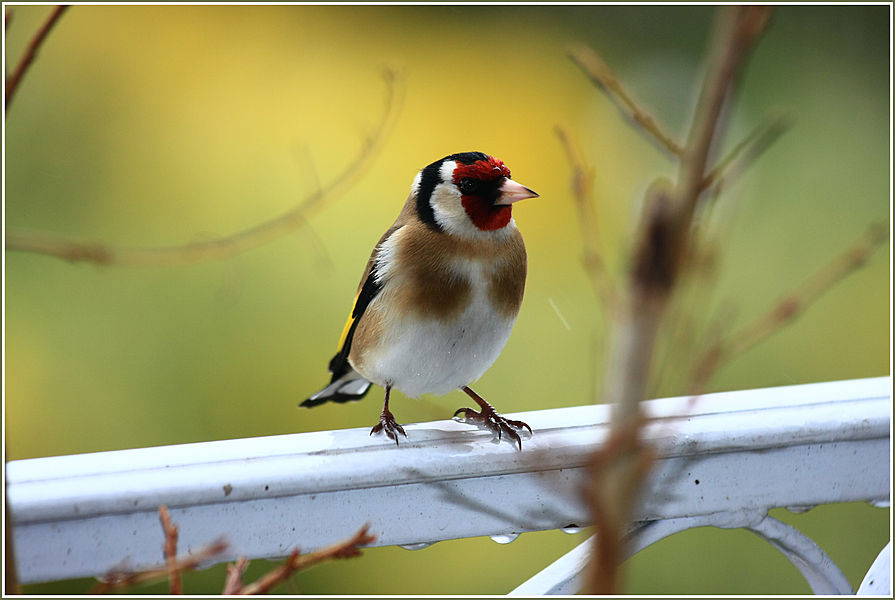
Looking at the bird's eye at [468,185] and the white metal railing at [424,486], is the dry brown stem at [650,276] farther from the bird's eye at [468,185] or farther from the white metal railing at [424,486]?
the bird's eye at [468,185]

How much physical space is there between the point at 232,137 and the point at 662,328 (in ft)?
6.60

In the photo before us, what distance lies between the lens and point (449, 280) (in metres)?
1.13

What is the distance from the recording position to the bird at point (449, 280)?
3.72ft

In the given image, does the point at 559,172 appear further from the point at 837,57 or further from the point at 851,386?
the point at 851,386

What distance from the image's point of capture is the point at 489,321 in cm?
116

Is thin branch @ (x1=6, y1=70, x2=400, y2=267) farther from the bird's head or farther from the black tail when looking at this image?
the black tail

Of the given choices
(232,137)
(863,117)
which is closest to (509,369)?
(232,137)

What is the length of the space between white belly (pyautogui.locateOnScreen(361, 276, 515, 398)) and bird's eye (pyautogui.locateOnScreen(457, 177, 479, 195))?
0.12m

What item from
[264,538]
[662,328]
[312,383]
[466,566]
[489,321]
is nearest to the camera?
[662,328]

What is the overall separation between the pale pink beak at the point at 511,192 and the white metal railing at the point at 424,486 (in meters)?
0.26

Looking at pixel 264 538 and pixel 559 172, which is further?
pixel 559 172

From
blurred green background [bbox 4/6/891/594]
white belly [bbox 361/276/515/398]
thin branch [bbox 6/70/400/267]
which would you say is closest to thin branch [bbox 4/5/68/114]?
thin branch [bbox 6/70/400/267]

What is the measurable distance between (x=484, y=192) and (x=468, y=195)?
20mm

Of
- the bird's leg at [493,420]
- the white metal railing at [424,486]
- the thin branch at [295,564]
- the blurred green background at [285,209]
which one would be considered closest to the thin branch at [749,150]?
the thin branch at [295,564]
